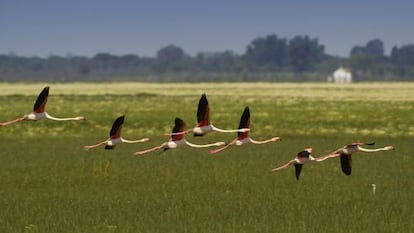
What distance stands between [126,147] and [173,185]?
73.9 ft

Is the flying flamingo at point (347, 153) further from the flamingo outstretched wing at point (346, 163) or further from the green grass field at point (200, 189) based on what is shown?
the green grass field at point (200, 189)

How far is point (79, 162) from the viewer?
45.2 meters

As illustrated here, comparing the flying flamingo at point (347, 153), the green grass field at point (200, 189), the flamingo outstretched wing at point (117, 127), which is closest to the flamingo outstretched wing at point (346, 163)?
the flying flamingo at point (347, 153)

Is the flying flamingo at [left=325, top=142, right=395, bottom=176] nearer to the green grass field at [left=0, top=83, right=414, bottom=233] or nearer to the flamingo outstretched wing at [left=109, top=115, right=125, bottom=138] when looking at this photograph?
the flamingo outstretched wing at [left=109, top=115, right=125, bottom=138]

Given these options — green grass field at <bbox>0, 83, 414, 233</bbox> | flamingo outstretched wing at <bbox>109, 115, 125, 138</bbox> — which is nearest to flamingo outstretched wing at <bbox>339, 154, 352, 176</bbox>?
flamingo outstretched wing at <bbox>109, 115, 125, 138</bbox>

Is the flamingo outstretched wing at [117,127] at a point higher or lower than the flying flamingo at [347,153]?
higher

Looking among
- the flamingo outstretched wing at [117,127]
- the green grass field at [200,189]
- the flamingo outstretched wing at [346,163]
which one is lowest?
the green grass field at [200,189]

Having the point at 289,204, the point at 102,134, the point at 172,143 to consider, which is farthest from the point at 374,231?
A: the point at 102,134

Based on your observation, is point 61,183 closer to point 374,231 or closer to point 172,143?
point 374,231

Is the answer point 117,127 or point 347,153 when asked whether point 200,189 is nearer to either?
point 347,153

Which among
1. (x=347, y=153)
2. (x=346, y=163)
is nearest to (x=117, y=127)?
(x=347, y=153)

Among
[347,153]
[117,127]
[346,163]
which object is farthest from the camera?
[346,163]

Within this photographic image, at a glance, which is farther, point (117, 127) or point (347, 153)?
point (347, 153)

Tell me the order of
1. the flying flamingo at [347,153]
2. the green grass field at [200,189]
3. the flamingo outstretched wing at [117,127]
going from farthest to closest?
1. the green grass field at [200,189]
2. the flying flamingo at [347,153]
3. the flamingo outstretched wing at [117,127]
